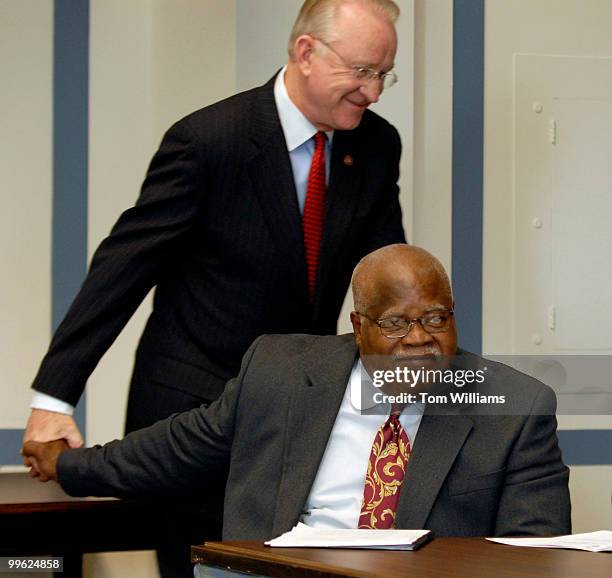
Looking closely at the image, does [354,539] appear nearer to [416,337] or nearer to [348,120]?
[416,337]

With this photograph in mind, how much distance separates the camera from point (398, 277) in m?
2.26

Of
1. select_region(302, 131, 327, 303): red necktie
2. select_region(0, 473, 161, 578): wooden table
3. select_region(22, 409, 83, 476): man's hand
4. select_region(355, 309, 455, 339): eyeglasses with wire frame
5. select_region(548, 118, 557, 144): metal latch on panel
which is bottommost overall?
select_region(0, 473, 161, 578): wooden table

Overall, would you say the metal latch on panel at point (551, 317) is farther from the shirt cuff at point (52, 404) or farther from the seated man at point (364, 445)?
the shirt cuff at point (52, 404)

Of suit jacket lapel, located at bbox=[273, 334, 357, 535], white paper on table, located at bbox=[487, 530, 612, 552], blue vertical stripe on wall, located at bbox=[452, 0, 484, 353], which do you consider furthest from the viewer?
blue vertical stripe on wall, located at bbox=[452, 0, 484, 353]

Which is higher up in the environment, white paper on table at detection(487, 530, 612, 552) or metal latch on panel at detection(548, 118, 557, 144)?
metal latch on panel at detection(548, 118, 557, 144)

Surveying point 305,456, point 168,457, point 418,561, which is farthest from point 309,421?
point 418,561

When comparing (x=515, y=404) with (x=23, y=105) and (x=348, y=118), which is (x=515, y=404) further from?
(x=23, y=105)

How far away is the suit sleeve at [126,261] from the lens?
101 inches

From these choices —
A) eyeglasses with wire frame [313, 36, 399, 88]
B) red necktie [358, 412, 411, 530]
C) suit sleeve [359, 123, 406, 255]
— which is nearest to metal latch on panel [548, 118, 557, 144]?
suit sleeve [359, 123, 406, 255]

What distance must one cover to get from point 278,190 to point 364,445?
634mm

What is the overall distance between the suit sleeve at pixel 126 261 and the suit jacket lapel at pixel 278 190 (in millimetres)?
131

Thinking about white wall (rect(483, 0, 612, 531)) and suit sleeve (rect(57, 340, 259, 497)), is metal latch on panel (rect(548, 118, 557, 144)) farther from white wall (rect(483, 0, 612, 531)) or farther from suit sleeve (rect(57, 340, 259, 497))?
suit sleeve (rect(57, 340, 259, 497))

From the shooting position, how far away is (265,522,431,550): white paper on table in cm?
175

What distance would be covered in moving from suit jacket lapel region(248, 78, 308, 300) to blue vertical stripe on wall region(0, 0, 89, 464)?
150 centimetres
